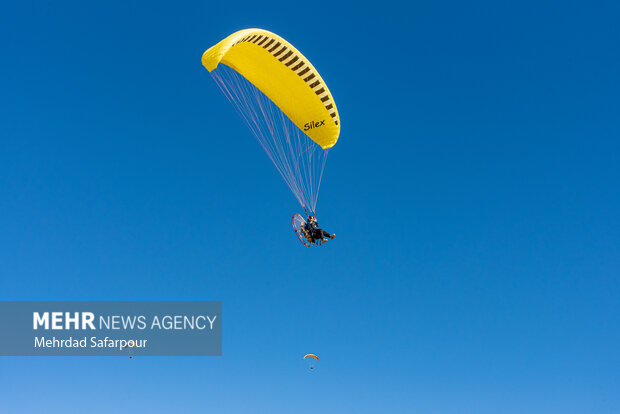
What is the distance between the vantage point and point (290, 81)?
2467 centimetres

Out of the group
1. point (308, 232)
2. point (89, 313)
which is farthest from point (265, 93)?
point (89, 313)

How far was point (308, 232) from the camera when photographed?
77.2ft

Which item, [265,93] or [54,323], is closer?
[265,93]

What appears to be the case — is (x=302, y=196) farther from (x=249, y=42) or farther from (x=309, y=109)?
(x=249, y=42)

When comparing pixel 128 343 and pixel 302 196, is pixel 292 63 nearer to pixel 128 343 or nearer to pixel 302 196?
pixel 302 196

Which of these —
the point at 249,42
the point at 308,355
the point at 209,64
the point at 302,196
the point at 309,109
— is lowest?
the point at 308,355

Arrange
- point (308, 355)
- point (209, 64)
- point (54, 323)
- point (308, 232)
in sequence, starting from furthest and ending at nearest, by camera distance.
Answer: point (308, 355), point (54, 323), point (308, 232), point (209, 64)

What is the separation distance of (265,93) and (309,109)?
2.42m

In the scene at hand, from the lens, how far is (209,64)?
19828 millimetres

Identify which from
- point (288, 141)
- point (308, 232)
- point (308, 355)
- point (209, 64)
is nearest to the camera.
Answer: point (209, 64)

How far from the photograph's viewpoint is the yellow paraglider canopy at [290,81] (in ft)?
77.4

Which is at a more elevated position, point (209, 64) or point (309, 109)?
point (309, 109)

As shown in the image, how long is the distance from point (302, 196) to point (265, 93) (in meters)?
5.54

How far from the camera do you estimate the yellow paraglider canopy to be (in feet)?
77.4
